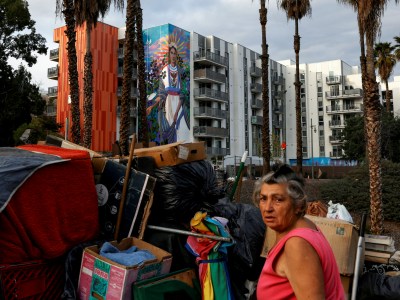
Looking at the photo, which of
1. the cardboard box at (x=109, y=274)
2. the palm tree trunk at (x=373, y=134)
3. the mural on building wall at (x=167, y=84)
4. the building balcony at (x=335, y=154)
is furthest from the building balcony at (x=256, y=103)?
the cardboard box at (x=109, y=274)

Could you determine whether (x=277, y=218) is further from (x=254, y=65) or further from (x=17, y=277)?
(x=254, y=65)

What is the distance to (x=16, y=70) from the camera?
28.1 metres

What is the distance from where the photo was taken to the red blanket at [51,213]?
3105 mm

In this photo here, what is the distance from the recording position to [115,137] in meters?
43.6

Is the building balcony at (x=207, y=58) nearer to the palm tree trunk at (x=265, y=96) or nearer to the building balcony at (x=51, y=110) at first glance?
the building balcony at (x=51, y=110)

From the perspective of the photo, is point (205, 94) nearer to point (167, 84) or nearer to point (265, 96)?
point (167, 84)

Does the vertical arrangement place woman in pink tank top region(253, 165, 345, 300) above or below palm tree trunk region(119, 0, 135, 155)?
below

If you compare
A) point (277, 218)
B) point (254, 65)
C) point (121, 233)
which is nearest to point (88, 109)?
point (121, 233)

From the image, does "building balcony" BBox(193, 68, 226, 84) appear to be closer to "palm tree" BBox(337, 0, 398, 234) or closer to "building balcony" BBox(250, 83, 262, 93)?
"building balcony" BBox(250, 83, 262, 93)

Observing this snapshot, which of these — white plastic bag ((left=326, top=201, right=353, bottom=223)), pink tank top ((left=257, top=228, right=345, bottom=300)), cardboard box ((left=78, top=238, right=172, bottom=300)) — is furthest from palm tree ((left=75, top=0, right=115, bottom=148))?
pink tank top ((left=257, top=228, right=345, bottom=300))

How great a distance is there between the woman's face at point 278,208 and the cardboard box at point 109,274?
1.52m

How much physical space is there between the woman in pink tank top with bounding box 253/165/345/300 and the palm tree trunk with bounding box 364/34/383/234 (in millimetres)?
9005

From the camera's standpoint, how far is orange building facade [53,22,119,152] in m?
42.1

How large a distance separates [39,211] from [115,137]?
135 ft
